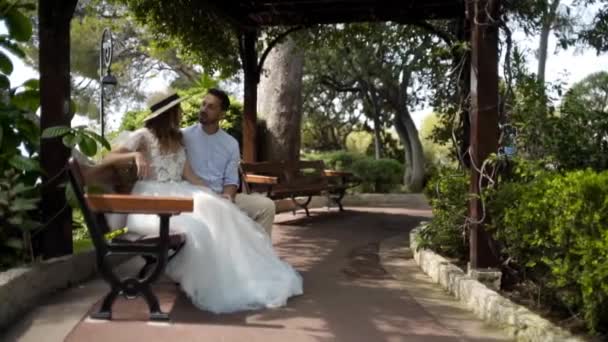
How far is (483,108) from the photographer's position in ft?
16.1

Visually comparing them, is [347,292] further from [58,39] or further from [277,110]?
[277,110]

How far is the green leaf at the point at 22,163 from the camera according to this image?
4.71m

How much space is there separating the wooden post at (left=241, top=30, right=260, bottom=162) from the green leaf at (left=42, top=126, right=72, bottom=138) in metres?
5.23

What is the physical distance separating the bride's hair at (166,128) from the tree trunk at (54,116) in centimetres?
82

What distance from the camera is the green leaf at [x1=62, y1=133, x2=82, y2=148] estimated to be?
15.4 feet

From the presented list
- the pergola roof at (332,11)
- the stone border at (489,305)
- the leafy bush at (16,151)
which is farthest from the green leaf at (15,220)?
the pergola roof at (332,11)

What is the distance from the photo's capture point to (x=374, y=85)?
21.8 metres

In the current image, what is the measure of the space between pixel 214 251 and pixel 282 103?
8182 millimetres

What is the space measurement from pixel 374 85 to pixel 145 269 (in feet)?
58.1

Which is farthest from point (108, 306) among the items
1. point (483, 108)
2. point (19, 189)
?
point (483, 108)

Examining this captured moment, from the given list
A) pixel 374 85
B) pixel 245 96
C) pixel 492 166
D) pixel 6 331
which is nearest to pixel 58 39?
pixel 6 331

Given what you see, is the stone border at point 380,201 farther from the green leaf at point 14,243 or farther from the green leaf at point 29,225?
the green leaf at point 14,243

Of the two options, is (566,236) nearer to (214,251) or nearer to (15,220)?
(214,251)

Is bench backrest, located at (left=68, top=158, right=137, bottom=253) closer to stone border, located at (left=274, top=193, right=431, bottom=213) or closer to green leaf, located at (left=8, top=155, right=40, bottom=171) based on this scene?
green leaf, located at (left=8, top=155, right=40, bottom=171)
